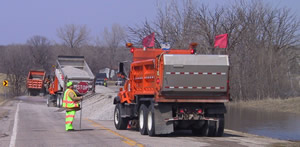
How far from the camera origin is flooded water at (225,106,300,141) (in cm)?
1772

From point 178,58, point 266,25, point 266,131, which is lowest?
point 266,131

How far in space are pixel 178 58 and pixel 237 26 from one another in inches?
1065

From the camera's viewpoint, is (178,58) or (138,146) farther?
(178,58)

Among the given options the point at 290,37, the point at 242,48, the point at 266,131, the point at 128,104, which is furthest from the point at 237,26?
the point at 128,104

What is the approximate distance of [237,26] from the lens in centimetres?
3888

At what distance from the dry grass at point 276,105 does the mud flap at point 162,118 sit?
1613 cm

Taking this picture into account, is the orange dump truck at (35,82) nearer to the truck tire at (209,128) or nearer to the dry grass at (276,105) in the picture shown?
the dry grass at (276,105)

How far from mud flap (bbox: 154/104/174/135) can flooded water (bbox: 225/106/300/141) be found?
515 centimetres

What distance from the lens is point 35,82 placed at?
51.8 meters

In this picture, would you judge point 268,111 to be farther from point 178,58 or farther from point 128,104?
point 178,58

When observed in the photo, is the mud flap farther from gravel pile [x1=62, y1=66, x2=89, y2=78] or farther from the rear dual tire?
gravel pile [x1=62, y1=66, x2=89, y2=78]

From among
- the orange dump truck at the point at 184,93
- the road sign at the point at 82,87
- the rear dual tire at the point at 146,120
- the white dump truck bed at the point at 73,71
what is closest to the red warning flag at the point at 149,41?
the orange dump truck at the point at 184,93

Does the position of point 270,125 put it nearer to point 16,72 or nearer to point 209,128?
point 209,128

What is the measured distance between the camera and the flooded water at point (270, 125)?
17719mm
